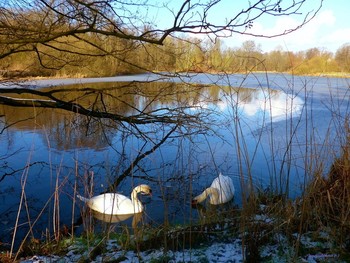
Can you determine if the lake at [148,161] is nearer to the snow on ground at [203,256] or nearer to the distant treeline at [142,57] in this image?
the distant treeline at [142,57]

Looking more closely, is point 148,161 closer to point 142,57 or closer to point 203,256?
point 142,57

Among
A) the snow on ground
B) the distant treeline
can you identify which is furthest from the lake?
the snow on ground

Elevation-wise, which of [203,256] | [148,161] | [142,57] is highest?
[142,57]

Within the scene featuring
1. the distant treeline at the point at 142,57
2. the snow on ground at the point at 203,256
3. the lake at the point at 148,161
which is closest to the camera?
the snow on ground at the point at 203,256

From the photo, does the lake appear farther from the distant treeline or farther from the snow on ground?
the snow on ground

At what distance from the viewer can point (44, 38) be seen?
14.3ft

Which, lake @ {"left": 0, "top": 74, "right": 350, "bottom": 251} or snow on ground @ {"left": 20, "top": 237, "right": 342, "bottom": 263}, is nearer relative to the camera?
snow on ground @ {"left": 20, "top": 237, "right": 342, "bottom": 263}

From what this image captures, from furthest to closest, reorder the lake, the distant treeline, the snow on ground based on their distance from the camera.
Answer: the lake, the distant treeline, the snow on ground

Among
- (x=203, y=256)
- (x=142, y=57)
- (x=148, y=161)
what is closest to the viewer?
(x=203, y=256)

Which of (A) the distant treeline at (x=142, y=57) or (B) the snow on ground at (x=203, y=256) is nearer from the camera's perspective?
(B) the snow on ground at (x=203, y=256)

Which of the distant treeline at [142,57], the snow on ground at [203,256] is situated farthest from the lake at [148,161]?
the snow on ground at [203,256]

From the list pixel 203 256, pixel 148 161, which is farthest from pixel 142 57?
pixel 203 256

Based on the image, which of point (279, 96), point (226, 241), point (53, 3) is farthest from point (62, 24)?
point (279, 96)

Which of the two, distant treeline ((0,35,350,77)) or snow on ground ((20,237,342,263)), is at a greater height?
distant treeline ((0,35,350,77))
